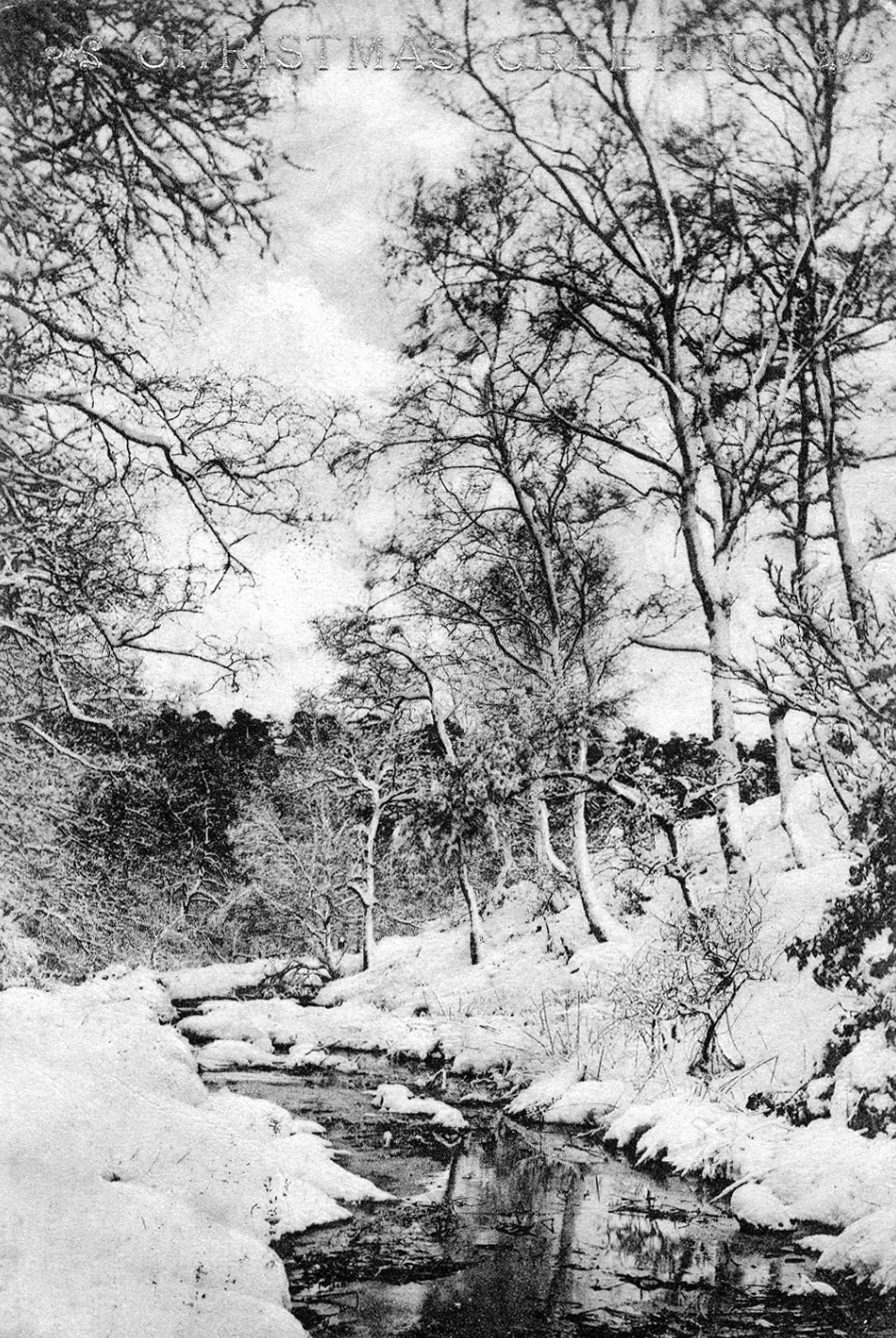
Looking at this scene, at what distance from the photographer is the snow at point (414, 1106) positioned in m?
8.58

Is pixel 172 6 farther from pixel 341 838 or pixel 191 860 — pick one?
pixel 341 838

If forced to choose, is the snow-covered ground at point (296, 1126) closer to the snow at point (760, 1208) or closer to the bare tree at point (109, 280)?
the snow at point (760, 1208)

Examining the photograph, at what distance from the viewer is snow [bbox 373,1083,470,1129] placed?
28.2 feet

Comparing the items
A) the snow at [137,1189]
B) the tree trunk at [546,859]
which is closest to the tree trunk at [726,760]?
the snow at [137,1189]

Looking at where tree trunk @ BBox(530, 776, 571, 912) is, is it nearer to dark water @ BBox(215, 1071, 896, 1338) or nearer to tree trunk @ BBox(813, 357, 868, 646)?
tree trunk @ BBox(813, 357, 868, 646)

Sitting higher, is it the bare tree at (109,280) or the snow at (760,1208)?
the bare tree at (109,280)

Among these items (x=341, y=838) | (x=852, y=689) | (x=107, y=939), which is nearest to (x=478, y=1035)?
(x=107, y=939)

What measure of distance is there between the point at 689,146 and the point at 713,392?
2414 mm

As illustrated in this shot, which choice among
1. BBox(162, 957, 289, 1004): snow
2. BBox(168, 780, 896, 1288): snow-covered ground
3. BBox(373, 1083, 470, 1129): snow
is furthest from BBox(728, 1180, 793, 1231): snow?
BBox(162, 957, 289, 1004): snow

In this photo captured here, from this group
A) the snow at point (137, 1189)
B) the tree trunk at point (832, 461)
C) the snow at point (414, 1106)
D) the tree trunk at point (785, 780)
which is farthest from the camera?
the tree trunk at point (785, 780)

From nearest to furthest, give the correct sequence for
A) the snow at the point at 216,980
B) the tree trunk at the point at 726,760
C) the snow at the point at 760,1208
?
1. the snow at the point at 760,1208
2. the tree trunk at the point at 726,760
3. the snow at the point at 216,980

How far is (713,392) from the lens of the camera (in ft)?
34.1

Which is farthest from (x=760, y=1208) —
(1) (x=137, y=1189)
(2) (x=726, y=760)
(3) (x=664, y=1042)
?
(2) (x=726, y=760)

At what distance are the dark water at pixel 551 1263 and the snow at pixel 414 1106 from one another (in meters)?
1.09
